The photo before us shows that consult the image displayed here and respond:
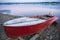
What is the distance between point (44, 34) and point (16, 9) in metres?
→ 0.41

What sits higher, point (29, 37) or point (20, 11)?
point (20, 11)

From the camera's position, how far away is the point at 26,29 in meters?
1.26

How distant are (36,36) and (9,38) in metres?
0.29

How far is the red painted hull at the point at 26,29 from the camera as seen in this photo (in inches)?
49.2

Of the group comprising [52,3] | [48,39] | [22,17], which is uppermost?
[52,3]

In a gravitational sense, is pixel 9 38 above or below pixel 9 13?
below

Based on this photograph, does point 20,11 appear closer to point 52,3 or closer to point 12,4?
point 12,4

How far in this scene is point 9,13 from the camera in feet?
4.39

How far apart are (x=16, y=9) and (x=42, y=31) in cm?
38

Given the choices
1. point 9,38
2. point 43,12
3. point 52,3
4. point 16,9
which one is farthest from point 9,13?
point 52,3

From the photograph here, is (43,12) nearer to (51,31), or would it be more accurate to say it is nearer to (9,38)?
(51,31)

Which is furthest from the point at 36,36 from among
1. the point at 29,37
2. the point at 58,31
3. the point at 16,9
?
the point at 16,9

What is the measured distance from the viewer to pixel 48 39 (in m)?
1.30

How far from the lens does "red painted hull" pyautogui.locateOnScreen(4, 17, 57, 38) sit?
125 cm
